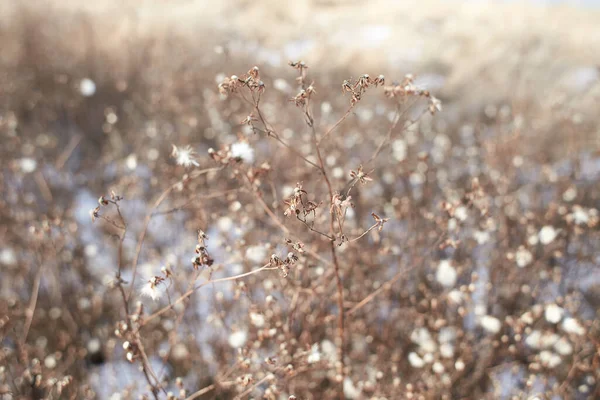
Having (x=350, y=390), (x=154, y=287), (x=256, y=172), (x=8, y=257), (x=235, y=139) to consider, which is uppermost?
(x=235, y=139)

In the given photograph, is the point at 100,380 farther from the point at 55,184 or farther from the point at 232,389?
the point at 55,184

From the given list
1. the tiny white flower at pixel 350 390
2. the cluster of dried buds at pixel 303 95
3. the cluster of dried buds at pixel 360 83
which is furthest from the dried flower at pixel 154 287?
the tiny white flower at pixel 350 390

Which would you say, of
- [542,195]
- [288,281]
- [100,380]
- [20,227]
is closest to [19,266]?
[20,227]

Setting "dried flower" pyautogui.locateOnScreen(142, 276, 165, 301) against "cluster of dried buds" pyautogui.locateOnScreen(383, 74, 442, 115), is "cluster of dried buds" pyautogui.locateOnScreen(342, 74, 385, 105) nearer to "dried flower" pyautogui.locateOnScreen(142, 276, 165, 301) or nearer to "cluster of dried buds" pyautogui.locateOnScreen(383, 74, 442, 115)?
"cluster of dried buds" pyautogui.locateOnScreen(383, 74, 442, 115)

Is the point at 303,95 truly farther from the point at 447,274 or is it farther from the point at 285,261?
the point at 447,274

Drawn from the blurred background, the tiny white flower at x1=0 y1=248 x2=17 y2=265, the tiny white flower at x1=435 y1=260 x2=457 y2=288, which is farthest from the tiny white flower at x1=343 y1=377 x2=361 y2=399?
the tiny white flower at x1=0 y1=248 x2=17 y2=265

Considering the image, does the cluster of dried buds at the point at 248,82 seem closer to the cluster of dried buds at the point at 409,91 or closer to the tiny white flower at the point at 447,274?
the cluster of dried buds at the point at 409,91

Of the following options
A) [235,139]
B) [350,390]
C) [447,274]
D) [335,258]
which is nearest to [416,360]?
[350,390]

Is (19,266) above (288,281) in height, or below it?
above
